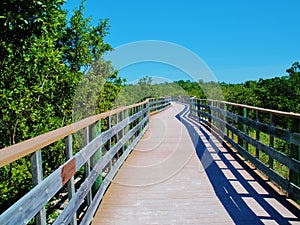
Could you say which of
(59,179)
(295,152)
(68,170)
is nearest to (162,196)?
(295,152)

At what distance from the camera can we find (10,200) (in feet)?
13.3

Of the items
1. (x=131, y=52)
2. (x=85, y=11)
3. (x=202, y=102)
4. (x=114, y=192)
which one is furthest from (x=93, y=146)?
(x=202, y=102)

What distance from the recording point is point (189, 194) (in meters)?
3.76

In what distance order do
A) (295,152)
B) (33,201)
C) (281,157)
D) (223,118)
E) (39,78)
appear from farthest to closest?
(223,118) → (39,78) → (281,157) → (295,152) → (33,201)

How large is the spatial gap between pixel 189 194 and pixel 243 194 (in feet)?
2.12

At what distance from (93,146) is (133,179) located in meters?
1.62

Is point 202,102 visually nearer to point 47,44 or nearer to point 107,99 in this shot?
point 107,99

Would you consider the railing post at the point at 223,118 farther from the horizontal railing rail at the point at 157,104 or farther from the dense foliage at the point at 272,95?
the dense foliage at the point at 272,95

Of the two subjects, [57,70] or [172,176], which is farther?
[57,70]

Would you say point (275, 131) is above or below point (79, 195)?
above

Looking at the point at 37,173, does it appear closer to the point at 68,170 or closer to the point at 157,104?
the point at 68,170

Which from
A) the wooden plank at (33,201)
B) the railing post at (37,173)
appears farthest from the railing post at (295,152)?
the railing post at (37,173)

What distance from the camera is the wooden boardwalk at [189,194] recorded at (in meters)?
3.07

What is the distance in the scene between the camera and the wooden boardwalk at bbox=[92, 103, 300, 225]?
10.1ft
